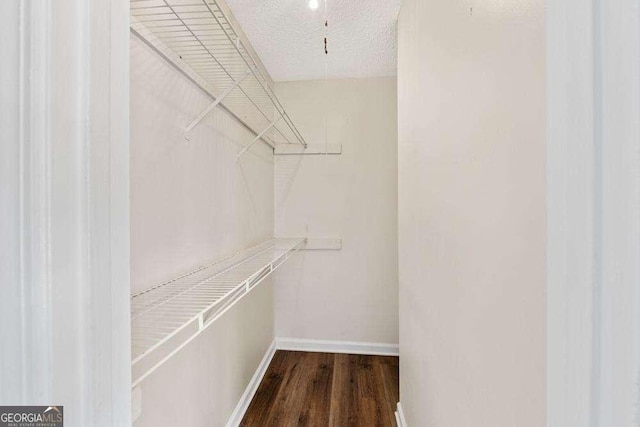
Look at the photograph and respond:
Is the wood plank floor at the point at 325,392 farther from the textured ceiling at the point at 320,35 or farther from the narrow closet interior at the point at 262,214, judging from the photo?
the textured ceiling at the point at 320,35

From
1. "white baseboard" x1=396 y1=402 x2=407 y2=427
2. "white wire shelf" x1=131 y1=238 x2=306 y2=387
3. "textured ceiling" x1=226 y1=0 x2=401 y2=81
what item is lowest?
"white baseboard" x1=396 y1=402 x2=407 y2=427

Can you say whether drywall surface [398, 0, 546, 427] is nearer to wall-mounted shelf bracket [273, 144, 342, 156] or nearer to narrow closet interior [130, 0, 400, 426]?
narrow closet interior [130, 0, 400, 426]

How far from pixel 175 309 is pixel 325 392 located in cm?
153

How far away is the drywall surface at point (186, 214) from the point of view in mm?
887

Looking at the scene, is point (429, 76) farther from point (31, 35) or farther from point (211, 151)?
point (31, 35)

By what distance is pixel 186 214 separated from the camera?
1130 millimetres

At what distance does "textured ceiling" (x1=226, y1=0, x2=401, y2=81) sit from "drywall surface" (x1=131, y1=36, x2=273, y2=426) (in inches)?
25.1

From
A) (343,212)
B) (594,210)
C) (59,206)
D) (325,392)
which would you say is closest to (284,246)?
(343,212)

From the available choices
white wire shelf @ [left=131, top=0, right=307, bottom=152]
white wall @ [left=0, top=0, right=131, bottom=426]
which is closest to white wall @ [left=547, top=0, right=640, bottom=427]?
white wall @ [left=0, top=0, right=131, bottom=426]

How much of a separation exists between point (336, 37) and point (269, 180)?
1.15 metres

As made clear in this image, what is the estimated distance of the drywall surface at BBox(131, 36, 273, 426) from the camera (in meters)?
0.89

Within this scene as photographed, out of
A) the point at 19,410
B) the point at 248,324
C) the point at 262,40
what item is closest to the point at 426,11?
the point at 262,40

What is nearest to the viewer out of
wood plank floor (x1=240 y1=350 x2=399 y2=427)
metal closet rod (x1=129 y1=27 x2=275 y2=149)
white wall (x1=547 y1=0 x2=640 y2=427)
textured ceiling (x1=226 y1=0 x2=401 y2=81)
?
white wall (x1=547 y1=0 x2=640 y2=427)

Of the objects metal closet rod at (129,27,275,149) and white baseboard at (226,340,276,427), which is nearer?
metal closet rod at (129,27,275,149)
